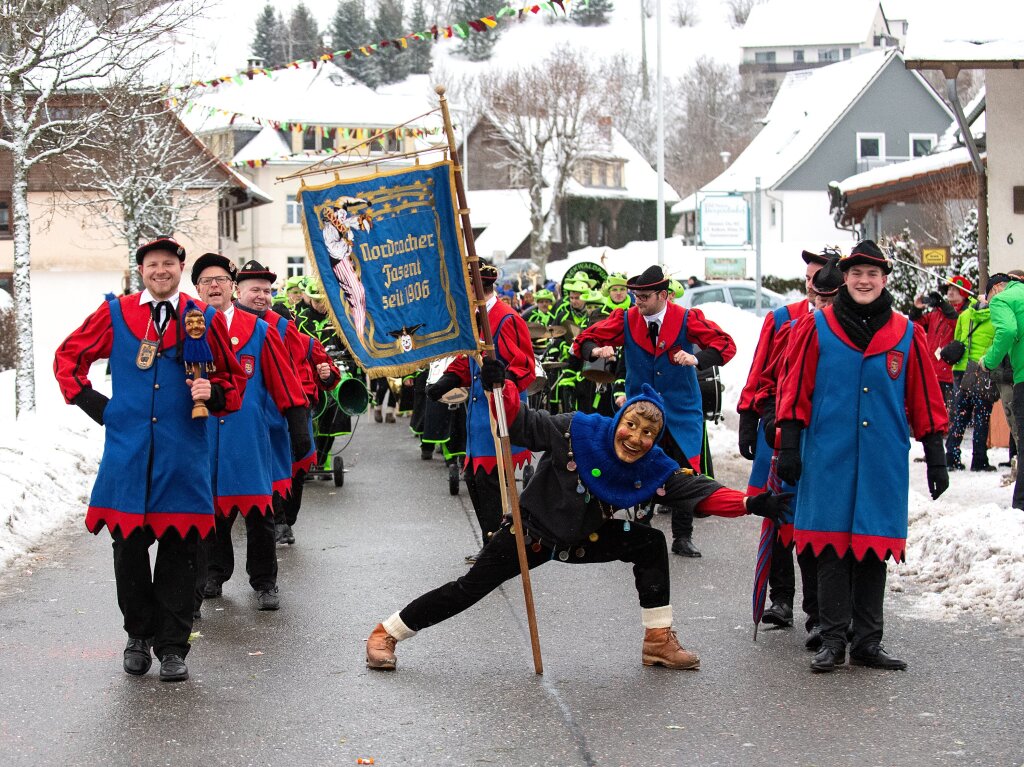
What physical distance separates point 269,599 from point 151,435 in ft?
6.49

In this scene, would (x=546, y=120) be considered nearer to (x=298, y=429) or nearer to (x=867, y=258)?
(x=298, y=429)

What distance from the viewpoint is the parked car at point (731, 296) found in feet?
105

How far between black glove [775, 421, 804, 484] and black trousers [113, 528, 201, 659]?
2589 millimetres

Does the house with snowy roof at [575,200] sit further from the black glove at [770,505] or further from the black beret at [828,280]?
the black glove at [770,505]

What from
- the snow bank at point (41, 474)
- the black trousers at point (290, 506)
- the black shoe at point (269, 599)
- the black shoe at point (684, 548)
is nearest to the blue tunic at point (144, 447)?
the black shoe at point (269, 599)

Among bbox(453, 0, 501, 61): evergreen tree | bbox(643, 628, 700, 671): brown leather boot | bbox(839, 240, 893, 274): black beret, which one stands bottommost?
bbox(643, 628, 700, 671): brown leather boot

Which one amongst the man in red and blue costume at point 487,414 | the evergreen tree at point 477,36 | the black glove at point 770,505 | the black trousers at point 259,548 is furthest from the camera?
the evergreen tree at point 477,36

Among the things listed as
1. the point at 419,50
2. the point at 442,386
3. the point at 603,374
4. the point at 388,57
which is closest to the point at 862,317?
the point at 442,386

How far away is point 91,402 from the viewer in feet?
20.9

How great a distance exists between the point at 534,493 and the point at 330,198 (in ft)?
5.19

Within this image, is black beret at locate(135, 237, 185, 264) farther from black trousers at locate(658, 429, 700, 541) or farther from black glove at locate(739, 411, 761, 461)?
black trousers at locate(658, 429, 700, 541)

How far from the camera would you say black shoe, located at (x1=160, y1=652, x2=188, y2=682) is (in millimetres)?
6449

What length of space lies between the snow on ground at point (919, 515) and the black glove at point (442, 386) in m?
2.77

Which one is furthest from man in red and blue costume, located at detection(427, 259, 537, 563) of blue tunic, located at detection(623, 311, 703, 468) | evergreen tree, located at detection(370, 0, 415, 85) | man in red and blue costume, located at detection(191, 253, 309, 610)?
evergreen tree, located at detection(370, 0, 415, 85)
